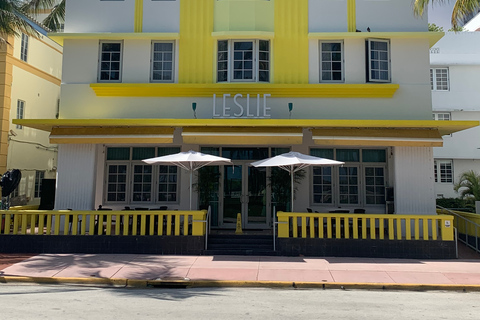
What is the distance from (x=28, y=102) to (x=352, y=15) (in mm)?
15388

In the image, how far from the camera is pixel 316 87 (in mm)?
13648

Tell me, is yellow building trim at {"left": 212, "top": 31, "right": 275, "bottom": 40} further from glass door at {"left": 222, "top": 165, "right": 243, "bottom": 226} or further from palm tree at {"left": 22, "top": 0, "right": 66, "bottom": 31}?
palm tree at {"left": 22, "top": 0, "right": 66, "bottom": 31}

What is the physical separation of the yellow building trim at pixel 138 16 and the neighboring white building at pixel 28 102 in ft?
21.0

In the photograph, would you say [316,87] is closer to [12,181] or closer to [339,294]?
[339,294]

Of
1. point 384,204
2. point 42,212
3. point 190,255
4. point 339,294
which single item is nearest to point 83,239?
point 42,212

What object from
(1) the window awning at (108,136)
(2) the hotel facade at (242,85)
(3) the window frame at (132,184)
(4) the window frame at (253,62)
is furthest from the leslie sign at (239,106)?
(3) the window frame at (132,184)

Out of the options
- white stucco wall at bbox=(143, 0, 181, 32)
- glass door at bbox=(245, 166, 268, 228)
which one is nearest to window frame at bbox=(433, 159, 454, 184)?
glass door at bbox=(245, 166, 268, 228)

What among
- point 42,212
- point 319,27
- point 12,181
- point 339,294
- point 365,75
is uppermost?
point 319,27

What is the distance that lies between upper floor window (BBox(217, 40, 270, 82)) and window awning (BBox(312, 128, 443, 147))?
2982 mm

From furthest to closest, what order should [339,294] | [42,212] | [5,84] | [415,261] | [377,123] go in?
[5,84]
[377,123]
[42,212]
[415,261]
[339,294]

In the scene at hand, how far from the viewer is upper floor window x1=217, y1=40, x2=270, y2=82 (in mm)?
13953

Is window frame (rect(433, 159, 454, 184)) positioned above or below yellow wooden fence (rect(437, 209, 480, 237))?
above

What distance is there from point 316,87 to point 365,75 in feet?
5.87

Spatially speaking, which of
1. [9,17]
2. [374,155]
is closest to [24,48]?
[9,17]
